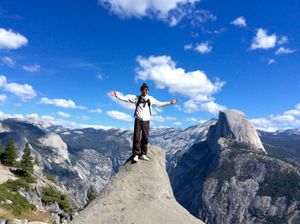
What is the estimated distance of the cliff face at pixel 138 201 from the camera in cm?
1269

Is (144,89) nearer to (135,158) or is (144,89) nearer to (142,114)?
(142,114)

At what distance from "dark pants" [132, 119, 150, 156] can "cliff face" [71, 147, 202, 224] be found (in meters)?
0.41

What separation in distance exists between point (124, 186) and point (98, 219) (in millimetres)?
1501

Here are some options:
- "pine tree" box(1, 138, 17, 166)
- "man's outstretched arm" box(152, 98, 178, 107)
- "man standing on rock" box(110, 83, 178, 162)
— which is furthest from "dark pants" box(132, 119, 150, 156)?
"pine tree" box(1, 138, 17, 166)

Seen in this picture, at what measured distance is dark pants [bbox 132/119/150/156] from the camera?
15008 millimetres

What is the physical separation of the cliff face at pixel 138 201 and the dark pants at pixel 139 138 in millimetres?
412

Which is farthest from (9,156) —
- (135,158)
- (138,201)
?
(138,201)

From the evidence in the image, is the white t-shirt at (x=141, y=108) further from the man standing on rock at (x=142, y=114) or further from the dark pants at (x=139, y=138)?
the dark pants at (x=139, y=138)

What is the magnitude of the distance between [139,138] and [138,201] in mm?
2642

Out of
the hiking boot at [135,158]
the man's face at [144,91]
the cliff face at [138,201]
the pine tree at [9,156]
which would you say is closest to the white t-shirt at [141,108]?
the man's face at [144,91]

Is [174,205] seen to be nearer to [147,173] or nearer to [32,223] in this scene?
[147,173]

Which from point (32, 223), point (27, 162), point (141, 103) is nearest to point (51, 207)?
point (27, 162)

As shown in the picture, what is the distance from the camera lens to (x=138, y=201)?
13.4 m

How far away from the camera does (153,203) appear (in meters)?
13.3
